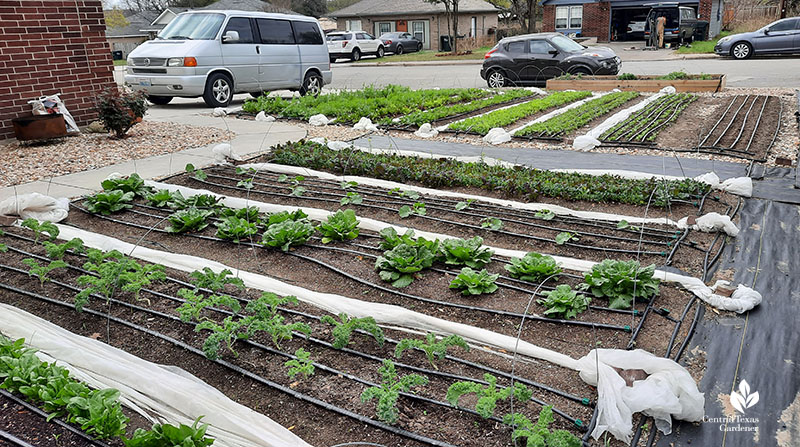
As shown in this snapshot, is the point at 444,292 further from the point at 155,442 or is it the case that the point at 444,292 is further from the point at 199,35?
the point at 199,35

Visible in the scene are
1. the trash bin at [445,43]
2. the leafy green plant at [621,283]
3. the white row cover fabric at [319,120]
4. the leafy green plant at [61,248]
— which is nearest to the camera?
the leafy green plant at [621,283]

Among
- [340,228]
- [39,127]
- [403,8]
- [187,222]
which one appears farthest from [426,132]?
[403,8]

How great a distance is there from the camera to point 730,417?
280cm

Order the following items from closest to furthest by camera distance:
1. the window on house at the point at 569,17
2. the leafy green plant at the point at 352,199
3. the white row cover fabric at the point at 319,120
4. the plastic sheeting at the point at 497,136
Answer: the leafy green plant at the point at 352,199 → the plastic sheeting at the point at 497,136 → the white row cover fabric at the point at 319,120 → the window on house at the point at 569,17

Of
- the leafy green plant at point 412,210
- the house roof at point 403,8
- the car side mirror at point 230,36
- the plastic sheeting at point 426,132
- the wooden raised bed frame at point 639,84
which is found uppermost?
the house roof at point 403,8

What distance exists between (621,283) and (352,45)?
3077 centimetres

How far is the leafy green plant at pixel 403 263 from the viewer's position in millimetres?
4309

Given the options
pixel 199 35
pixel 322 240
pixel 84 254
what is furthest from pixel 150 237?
pixel 199 35

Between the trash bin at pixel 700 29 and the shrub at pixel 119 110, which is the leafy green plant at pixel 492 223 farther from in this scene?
the trash bin at pixel 700 29

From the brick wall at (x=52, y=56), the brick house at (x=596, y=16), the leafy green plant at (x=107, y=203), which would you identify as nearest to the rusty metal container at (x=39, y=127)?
the brick wall at (x=52, y=56)

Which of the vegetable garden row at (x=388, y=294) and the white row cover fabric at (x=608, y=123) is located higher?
the white row cover fabric at (x=608, y=123)

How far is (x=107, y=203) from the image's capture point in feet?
19.8

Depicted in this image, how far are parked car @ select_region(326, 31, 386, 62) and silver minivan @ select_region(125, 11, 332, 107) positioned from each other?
1831 centimetres

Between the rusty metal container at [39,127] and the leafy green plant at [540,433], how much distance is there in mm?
8748
